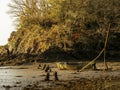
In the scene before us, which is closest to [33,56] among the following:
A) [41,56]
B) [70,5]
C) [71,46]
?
[41,56]

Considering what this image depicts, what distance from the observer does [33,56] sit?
59.7 metres

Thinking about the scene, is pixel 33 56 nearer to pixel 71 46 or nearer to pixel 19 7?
pixel 71 46

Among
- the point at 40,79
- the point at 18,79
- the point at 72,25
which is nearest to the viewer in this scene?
the point at 40,79

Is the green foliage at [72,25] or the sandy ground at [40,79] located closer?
the sandy ground at [40,79]

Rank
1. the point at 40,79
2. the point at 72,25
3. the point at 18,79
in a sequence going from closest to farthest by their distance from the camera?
1. the point at 40,79
2. the point at 18,79
3. the point at 72,25

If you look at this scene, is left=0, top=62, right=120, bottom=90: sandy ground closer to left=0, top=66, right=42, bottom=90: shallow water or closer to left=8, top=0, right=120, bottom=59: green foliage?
left=0, top=66, right=42, bottom=90: shallow water

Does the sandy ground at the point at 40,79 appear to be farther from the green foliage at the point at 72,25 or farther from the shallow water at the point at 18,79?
the green foliage at the point at 72,25

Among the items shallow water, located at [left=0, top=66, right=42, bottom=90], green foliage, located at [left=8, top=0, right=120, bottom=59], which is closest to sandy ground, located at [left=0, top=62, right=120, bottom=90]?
shallow water, located at [left=0, top=66, right=42, bottom=90]

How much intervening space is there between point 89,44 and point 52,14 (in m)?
8.86

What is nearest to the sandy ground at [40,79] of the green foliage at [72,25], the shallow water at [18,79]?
the shallow water at [18,79]

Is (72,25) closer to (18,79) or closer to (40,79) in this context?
(18,79)

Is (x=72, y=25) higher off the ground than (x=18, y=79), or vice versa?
(x=72, y=25)

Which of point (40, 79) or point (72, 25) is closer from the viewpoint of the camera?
point (40, 79)

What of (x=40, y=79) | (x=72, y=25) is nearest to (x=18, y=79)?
(x=40, y=79)
